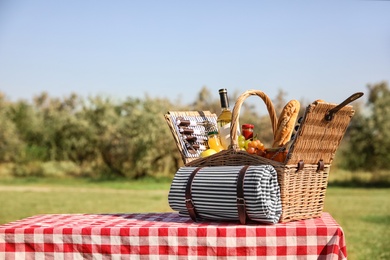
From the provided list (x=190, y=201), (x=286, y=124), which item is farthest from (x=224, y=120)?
(x=190, y=201)

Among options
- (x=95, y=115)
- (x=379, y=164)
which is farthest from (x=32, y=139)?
(x=379, y=164)

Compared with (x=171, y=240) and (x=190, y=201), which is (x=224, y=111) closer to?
(x=190, y=201)

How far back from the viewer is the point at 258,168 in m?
2.63

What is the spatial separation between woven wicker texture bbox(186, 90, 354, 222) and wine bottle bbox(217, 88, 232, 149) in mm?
161

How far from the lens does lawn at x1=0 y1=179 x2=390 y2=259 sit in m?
9.50

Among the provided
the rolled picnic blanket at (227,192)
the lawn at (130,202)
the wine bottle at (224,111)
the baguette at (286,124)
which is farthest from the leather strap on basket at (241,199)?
the lawn at (130,202)

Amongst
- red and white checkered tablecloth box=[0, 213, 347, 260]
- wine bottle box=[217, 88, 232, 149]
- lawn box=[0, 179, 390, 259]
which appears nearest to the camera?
red and white checkered tablecloth box=[0, 213, 347, 260]

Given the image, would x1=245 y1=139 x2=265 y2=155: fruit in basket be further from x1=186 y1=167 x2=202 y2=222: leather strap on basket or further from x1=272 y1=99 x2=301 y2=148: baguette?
x1=186 y1=167 x2=202 y2=222: leather strap on basket

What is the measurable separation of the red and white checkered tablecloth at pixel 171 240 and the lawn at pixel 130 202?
5622mm

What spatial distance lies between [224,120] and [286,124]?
0.35m

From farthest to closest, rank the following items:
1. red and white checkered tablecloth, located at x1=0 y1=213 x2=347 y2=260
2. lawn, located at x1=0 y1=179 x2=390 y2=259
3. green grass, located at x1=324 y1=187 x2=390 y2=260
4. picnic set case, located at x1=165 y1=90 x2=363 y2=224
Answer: lawn, located at x1=0 y1=179 x2=390 y2=259 < green grass, located at x1=324 y1=187 x2=390 y2=260 < picnic set case, located at x1=165 y1=90 x2=363 y2=224 < red and white checkered tablecloth, located at x1=0 y1=213 x2=347 y2=260

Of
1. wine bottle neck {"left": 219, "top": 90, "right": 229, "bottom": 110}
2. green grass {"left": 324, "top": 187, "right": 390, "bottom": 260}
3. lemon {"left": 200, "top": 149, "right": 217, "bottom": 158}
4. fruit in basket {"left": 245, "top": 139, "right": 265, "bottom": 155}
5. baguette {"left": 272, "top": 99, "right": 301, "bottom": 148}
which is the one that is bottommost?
green grass {"left": 324, "top": 187, "right": 390, "bottom": 260}

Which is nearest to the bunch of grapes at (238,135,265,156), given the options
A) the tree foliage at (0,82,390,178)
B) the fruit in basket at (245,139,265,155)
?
the fruit in basket at (245,139,265,155)

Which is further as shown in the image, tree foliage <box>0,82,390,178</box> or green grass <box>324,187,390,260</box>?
tree foliage <box>0,82,390,178</box>
